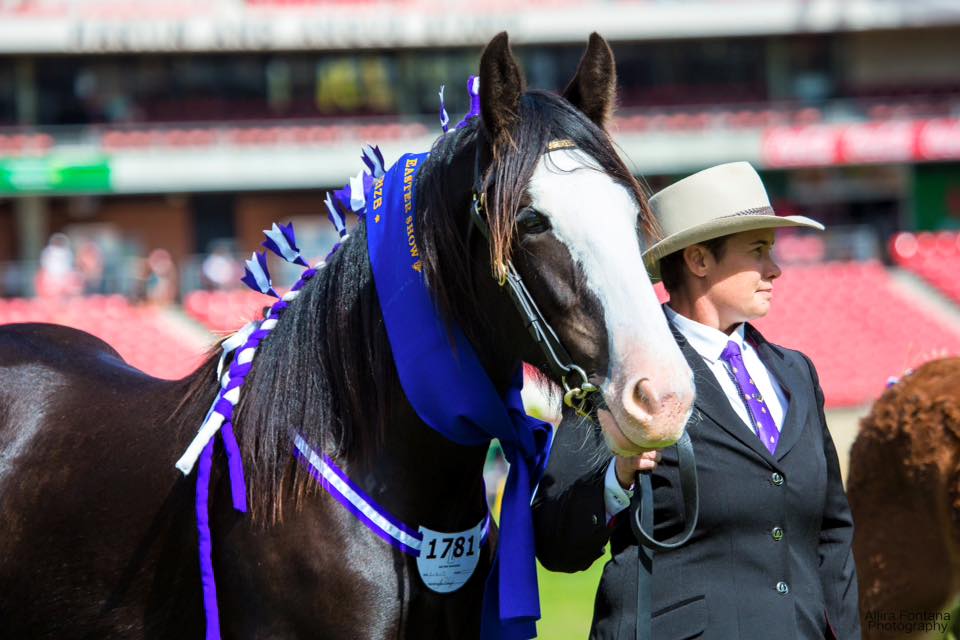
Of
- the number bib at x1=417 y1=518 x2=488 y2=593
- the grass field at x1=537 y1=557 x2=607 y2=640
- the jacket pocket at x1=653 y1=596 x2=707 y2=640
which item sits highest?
the number bib at x1=417 y1=518 x2=488 y2=593

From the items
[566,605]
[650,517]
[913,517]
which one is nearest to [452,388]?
[650,517]

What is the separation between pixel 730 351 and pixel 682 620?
71 centimetres

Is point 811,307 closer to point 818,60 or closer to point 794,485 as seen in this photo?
point 818,60

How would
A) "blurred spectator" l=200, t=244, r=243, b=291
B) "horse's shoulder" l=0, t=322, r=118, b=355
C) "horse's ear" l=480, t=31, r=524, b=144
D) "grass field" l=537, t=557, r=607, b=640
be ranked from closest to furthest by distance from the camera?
"horse's ear" l=480, t=31, r=524, b=144
"horse's shoulder" l=0, t=322, r=118, b=355
"grass field" l=537, t=557, r=607, b=640
"blurred spectator" l=200, t=244, r=243, b=291

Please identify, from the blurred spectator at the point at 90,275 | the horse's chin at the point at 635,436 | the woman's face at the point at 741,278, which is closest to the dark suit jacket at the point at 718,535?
the woman's face at the point at 741,278

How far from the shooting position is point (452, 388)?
→ 2.85 metres

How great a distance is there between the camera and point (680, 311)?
3.16 metres

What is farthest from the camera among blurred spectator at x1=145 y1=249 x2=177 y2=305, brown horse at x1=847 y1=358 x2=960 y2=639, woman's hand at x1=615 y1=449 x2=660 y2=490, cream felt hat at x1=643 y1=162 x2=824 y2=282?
blurred spectator at x1=145 y1=249 x2=177 y2=305

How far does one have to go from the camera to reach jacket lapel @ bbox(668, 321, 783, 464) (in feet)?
9.71

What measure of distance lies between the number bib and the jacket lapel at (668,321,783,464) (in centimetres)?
68

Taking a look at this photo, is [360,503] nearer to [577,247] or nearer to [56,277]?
[577,247]

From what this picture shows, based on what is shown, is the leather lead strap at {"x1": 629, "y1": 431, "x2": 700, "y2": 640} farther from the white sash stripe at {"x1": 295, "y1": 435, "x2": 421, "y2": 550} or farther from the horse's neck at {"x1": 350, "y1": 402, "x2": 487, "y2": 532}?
the white sash stripe at {"x1": 295, "y1": 435, "x2": 421, "y2": 550}

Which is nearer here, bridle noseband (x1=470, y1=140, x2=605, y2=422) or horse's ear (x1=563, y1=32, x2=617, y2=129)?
bridle noseband (x1=470, y1=140, x2=605, y2=422)

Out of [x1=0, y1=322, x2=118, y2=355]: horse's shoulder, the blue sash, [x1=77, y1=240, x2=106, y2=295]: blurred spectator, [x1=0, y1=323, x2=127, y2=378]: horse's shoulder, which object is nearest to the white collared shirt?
the blue sash
